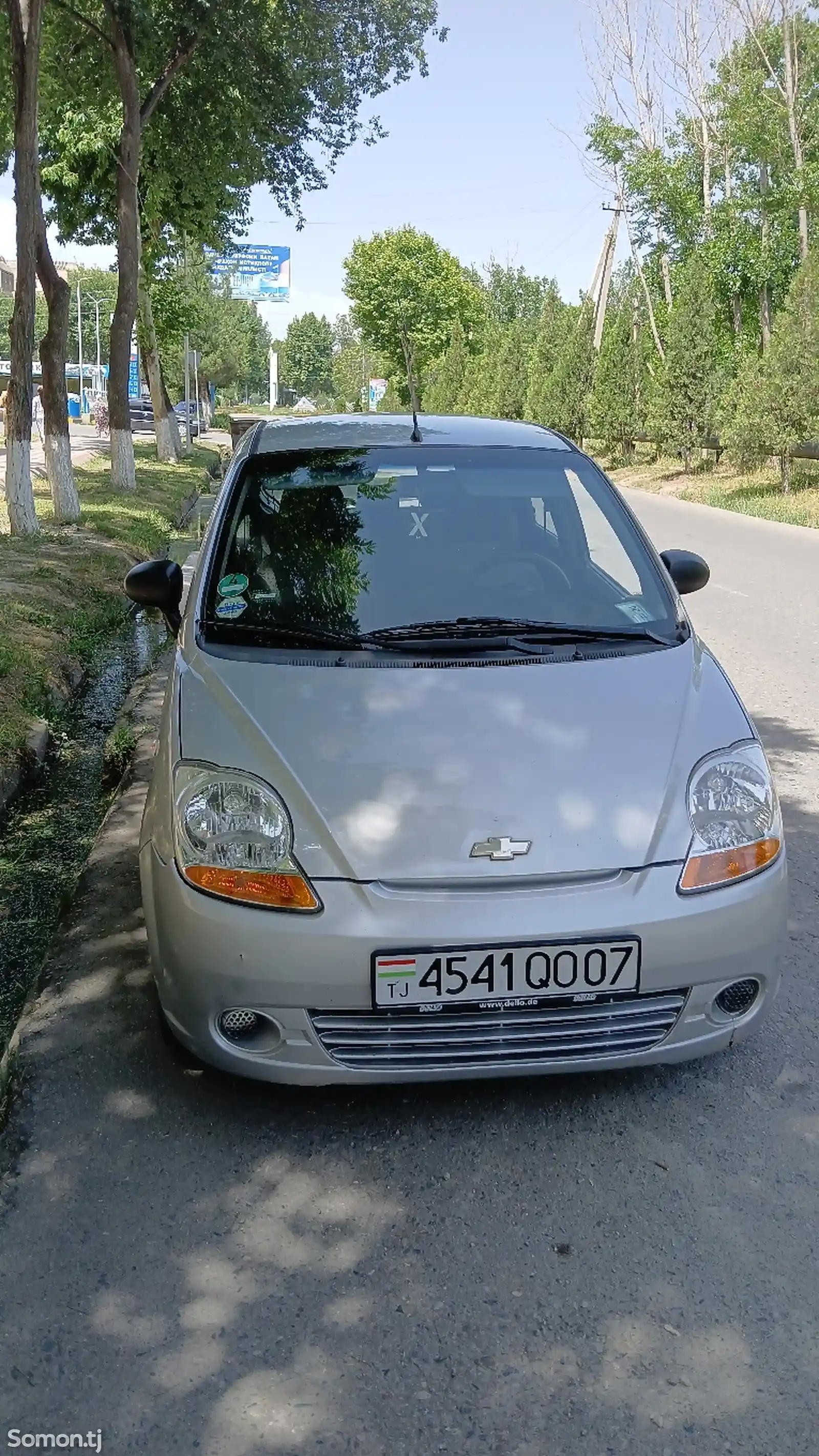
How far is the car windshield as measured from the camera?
3756 mm

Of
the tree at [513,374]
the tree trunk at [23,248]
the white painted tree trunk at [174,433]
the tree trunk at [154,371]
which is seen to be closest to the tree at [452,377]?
the tree at [513,374]

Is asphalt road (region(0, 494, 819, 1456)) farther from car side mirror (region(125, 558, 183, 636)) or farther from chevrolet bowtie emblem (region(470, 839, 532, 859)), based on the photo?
car side mirror (region(125, 558, 183, 636))

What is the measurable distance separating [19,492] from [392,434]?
10303mm

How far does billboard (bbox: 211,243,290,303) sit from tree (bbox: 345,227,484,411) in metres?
28.6

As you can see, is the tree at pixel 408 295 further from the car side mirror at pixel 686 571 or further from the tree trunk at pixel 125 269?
the car side mirror at pixel 686 571

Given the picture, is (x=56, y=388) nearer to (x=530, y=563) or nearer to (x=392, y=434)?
(x=392, y=434)

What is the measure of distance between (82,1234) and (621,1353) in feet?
3.59

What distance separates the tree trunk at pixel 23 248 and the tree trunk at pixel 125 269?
15.4 feet

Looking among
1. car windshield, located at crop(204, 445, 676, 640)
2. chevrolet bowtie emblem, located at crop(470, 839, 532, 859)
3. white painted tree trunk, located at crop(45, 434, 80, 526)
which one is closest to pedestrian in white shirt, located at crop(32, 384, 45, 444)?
white painted tree trunk, located at crop(45, 434, 80, 526)

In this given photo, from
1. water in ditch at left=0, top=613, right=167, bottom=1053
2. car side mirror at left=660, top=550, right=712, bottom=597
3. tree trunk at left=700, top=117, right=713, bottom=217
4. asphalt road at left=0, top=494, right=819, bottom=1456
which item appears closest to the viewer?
asphalt road at left=0, top=494, right=819, bottom=1456

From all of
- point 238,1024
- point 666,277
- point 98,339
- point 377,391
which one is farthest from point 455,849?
point 98,339

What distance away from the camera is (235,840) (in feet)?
9.70

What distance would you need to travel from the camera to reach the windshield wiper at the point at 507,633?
358cm

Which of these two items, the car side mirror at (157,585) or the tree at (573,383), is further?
the tree at (573,383)
